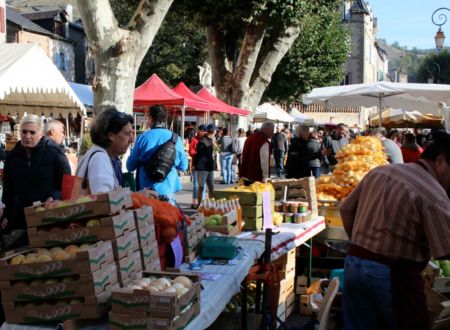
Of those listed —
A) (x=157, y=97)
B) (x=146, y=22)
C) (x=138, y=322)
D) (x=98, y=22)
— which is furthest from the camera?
(x=157, y=97)

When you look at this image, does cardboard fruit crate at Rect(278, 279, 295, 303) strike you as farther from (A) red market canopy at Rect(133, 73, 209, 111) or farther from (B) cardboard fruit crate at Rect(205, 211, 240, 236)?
(A) red market canopy at Rect(133, 73, 209, 111)

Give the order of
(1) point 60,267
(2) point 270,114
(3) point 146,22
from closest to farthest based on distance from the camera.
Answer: (1) point 60,267 → (3) point 146,22 → (2) point 270,114

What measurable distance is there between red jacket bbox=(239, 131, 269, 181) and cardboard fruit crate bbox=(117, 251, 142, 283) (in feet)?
18.7

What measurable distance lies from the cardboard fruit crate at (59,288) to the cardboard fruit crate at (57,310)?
31mm

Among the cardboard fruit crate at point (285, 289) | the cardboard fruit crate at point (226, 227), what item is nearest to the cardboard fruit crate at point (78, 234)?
the cardboard fruit crate at point (226, 227)

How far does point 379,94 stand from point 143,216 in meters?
8.53

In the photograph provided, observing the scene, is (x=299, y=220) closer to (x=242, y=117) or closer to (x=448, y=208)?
(x=448, y=208)

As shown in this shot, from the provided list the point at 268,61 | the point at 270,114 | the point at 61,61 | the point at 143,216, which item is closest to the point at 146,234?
the point at 143,216

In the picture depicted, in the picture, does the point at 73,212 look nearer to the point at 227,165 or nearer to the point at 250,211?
the point at 250,211

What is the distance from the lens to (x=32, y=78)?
9070mm

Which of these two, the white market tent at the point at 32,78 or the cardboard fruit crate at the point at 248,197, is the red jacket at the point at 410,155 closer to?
the white market tent at the point at 32,78

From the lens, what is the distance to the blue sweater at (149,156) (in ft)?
21.0

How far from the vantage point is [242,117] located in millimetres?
22375

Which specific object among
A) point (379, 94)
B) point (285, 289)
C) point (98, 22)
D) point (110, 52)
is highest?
A: point (98, 22)
